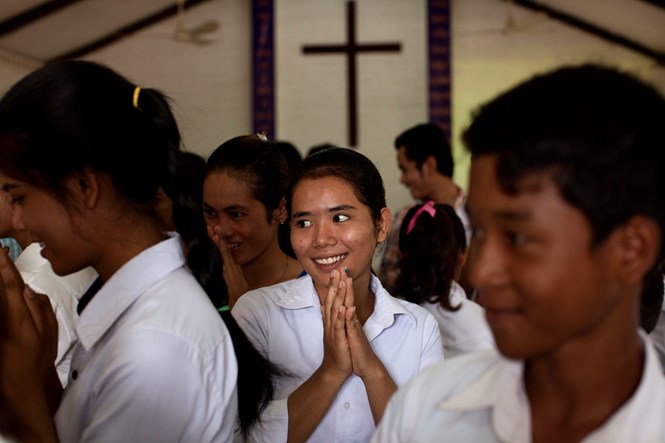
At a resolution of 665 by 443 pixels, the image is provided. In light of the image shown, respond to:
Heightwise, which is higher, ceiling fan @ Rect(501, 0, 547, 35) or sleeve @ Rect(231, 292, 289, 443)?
ceiling fan @ Rect(501, 0, 547, 35)

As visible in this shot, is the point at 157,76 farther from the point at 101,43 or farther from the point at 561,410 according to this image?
the point at 561,410

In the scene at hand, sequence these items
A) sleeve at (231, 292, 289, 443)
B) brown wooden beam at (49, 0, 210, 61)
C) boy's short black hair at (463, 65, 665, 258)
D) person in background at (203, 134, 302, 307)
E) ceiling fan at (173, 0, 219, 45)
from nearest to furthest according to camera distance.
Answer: boy's short black hair at (463, 65, 665, 258) < sleeve at (231, 292, 289, 443) < person in background at (203, 134, 302, 307) < ceiling fan at (173, 0, 219, 45) < brown wooden beam at (49, 0, 210, 61)

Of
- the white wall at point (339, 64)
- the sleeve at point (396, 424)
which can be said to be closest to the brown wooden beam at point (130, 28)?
the white wall at point (339, 64)

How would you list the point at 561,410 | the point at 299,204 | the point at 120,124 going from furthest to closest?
the point at 299,204, the point at 120,124, the point at 561,410

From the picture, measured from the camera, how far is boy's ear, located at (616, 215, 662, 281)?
0.79 meters

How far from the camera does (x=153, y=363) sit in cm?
100

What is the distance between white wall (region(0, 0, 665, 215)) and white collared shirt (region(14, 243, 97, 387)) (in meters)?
6.41

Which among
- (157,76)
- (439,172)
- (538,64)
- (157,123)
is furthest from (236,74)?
(157,123)

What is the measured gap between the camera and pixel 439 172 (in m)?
3.88

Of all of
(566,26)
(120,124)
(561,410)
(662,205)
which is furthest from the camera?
(566,26)

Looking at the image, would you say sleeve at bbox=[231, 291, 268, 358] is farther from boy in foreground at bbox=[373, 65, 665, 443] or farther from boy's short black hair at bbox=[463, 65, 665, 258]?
boy's short black hair at bbox=[463, 65, 665, 258]

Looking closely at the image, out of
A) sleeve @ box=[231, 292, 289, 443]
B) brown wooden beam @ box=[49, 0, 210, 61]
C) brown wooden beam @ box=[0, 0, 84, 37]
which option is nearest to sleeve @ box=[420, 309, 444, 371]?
sleeve @ box=[231, 292, 289, 443]

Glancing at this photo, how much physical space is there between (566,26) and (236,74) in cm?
410

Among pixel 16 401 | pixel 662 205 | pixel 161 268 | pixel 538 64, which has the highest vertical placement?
pixel 538 64
